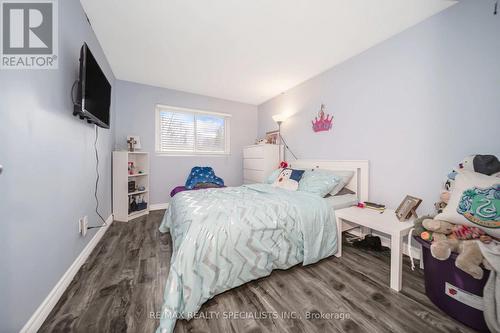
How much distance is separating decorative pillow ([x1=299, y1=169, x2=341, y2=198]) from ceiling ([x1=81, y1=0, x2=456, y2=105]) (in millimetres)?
1584

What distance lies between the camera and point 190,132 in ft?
13.0

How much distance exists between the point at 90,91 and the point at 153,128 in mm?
2059

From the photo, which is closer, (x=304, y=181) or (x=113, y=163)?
(x=304, y=181)

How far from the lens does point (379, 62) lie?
2.21 metres

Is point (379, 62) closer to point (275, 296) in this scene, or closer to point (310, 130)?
point (310, 130)

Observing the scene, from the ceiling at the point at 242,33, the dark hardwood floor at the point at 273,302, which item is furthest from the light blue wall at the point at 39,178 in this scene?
the ceiling at the point at 242,33

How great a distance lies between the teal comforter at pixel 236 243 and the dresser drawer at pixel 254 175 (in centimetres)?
168

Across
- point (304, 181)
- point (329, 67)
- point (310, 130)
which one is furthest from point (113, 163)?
point (329, 67)

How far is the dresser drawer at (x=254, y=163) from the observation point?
3633mm

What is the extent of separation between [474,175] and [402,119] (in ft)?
3.09

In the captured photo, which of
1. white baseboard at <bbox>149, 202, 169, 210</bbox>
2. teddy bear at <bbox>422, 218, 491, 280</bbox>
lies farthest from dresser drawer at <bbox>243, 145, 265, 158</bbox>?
teddy bear at <bbox>422, 218, 491, 280</bbox>

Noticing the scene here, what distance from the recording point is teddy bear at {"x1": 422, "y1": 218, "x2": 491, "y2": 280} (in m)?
1.01

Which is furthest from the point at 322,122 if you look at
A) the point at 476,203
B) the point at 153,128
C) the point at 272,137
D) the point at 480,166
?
the point at 153,128

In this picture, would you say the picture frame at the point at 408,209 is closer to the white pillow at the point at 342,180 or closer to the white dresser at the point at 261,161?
the white pillow at the point at 342,180
